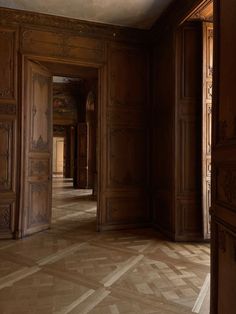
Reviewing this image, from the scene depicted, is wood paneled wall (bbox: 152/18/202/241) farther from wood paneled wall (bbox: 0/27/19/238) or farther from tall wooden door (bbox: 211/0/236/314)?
wood paneled wall (bbox: 0/27/19/238)

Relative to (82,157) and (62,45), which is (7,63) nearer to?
(62,45)

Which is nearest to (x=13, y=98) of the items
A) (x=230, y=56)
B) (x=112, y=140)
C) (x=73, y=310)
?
(x=112, y=140)

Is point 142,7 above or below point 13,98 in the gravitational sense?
above

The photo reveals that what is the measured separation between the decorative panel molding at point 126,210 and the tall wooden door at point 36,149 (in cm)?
110

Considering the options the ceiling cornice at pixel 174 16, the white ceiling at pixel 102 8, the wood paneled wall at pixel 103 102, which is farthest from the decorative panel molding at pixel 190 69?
the wood paneled wall at pixel 103 102

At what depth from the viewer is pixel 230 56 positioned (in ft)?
5.23

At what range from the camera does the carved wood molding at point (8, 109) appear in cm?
423

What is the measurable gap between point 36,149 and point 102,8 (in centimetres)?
250

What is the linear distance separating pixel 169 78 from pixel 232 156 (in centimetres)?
→ 309

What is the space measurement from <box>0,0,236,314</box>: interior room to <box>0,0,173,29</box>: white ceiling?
27 mm

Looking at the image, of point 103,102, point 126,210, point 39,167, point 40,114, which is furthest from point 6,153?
point 126,210

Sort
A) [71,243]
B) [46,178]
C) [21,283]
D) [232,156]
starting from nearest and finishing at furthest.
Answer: [232,156], [21,283], [71,243], [46,178]

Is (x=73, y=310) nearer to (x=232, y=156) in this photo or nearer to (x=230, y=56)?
(x=232, y=156)

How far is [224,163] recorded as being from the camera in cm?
165
